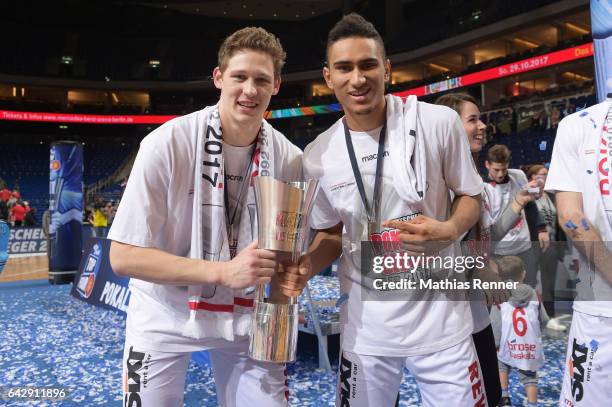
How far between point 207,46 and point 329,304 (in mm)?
28034

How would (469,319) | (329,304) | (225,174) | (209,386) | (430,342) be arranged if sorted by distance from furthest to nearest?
(329,304) < (209,386) < (225,174) < (469,319) < (430,342)

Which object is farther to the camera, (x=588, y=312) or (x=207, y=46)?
(x=207, y=46)

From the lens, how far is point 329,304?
15.7ft

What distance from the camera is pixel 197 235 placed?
1685 millimetres

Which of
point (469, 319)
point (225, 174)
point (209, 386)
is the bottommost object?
point (209, 386)

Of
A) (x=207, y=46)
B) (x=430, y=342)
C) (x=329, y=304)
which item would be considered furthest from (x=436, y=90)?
(x=430, y=342)

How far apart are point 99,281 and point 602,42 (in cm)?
641

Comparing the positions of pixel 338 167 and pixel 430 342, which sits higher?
pixel 338 167

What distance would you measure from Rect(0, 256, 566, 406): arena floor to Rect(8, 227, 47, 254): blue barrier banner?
7480 millimetres

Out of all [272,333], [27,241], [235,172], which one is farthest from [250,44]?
[27,241]

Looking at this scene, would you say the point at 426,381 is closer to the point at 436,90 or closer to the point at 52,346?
the point at 52,346

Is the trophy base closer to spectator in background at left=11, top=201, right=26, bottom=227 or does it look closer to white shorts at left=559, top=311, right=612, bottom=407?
white shorts at left=559, top=311, right=612, bottom=407

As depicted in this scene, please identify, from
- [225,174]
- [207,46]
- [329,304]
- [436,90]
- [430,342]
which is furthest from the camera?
[207,46]

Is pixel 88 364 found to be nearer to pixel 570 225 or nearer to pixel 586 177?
pixel 570 225
